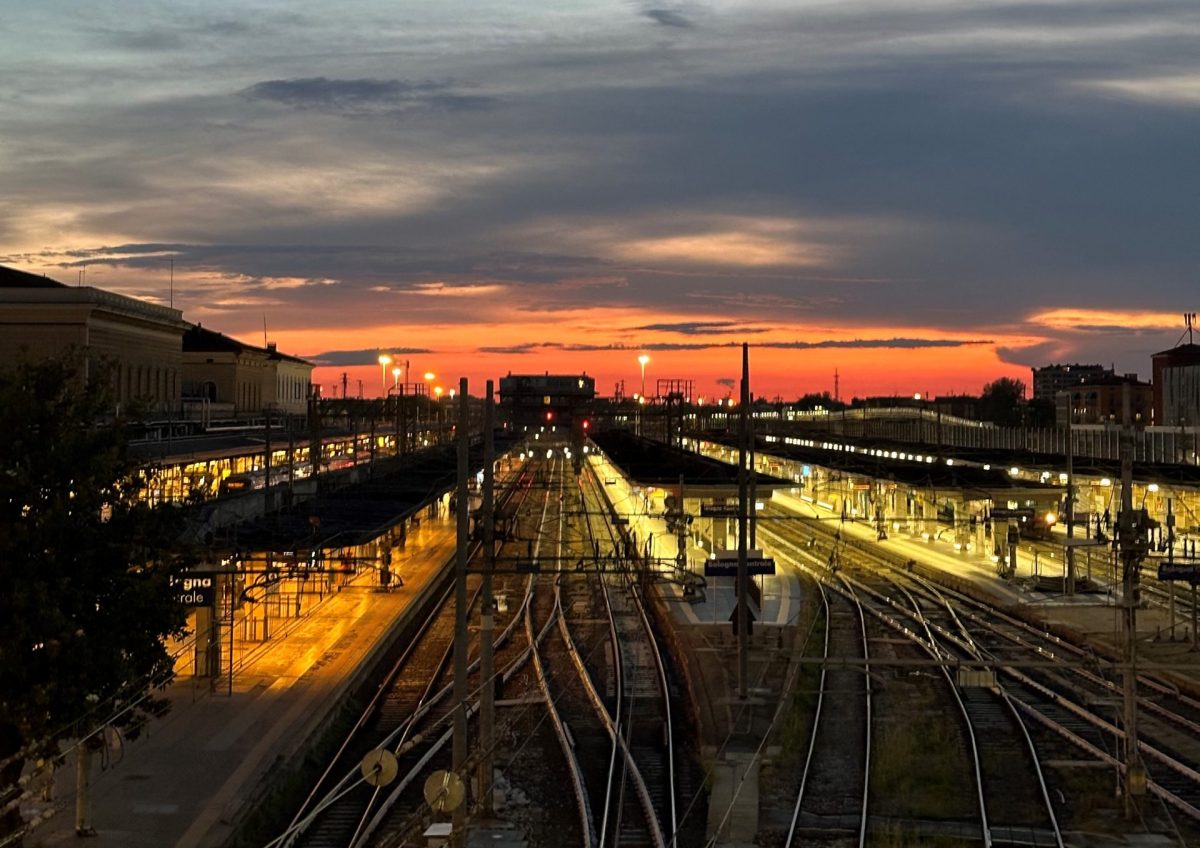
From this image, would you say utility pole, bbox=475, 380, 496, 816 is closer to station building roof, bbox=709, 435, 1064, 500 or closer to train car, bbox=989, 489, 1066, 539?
train car, bbox=989, 489, 1066, 539

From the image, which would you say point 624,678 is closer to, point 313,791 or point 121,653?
point 313,791

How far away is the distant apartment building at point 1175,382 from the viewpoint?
82688 millimetres

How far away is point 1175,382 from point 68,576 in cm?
8669

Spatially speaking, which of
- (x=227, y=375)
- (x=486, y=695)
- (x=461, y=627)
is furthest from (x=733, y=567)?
(x=227, y=375)

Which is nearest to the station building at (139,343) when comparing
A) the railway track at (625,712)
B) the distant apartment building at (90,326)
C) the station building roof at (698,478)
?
the distant apartment building at (90,326)

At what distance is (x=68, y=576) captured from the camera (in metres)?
12.6

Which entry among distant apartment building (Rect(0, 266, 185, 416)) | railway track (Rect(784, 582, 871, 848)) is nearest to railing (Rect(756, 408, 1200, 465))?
railway track (Rect(784, 582, 871, 848))

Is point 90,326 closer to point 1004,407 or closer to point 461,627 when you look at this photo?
point 461,627

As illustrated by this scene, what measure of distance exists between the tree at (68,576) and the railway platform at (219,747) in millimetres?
1000

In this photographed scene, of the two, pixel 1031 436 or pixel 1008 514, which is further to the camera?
pixel 1031 436

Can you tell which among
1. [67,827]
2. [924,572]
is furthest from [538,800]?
[924,572]

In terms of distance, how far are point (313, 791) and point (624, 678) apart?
8244mm

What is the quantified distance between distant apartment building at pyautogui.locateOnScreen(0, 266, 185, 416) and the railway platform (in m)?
33.4

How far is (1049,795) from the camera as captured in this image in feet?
50.4
